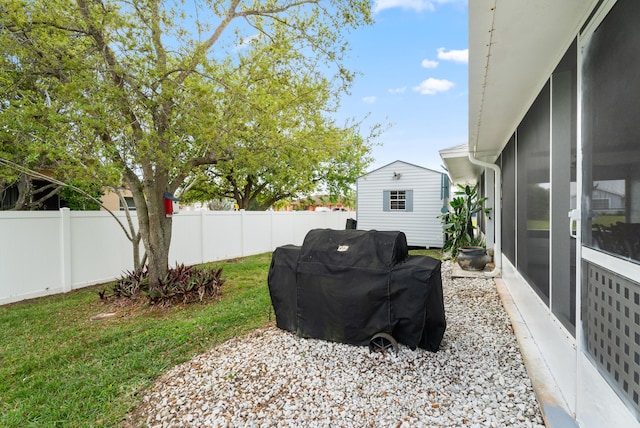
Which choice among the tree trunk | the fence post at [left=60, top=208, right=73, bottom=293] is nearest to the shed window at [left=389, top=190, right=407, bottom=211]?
the tree trunk

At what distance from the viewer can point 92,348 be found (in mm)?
3582

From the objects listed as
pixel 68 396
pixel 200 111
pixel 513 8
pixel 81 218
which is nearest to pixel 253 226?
pixel 81 218

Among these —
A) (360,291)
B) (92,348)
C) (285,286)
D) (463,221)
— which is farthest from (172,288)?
(463,221)

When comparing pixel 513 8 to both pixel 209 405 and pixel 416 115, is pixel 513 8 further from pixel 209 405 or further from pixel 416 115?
pixel 416 115

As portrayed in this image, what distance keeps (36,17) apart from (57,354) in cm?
364

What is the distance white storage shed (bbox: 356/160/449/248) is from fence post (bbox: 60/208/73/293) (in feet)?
29.5

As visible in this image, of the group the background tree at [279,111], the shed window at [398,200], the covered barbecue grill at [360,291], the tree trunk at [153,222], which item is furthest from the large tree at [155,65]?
the shed window at [398,200]

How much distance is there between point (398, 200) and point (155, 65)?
32.9ft

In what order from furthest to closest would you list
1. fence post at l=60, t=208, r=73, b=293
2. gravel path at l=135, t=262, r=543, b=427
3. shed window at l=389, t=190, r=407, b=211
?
shed window at l=389, t=190, r=407, b=211 → fence post at l=60, t=208, r=73, b=293 → gravel path at l=135, t=262, r=543, b=427

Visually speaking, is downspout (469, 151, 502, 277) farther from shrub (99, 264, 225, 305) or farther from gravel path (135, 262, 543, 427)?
shrub (99, 264, 225, 305)

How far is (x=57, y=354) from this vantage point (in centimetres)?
341

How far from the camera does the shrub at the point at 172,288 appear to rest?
525 centimetres

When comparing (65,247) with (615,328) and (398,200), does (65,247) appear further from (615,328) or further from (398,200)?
(398,200)

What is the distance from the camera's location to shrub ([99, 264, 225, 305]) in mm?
5250
